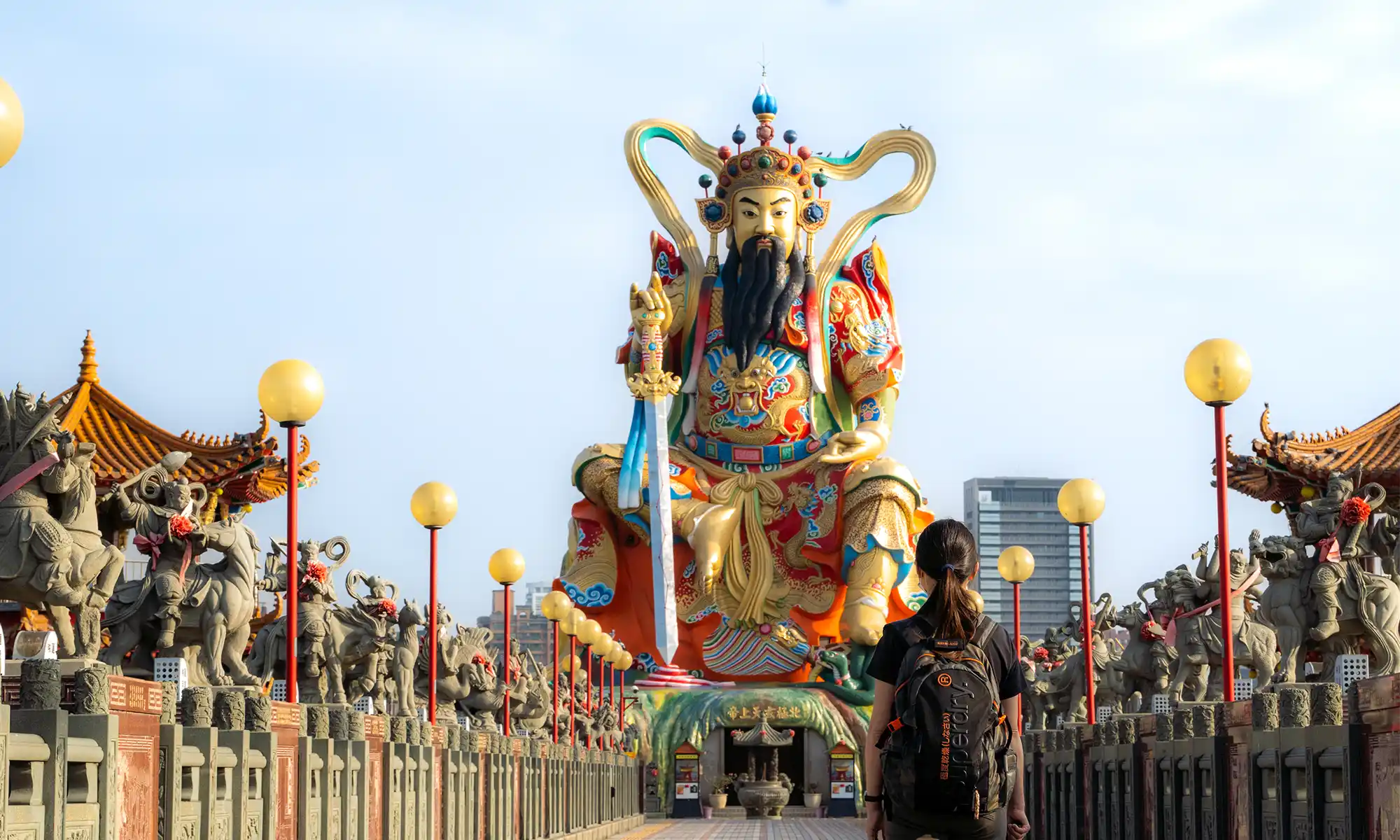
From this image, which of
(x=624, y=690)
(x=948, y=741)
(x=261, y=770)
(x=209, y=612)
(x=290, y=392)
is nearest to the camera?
→ (x=948, y=741)

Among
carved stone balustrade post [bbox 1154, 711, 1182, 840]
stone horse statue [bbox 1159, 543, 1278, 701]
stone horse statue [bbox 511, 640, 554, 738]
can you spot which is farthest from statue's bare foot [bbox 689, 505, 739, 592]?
carved stone balustrade post [bbox 1154, 711, 1182, 840]

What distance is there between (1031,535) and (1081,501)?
394ft

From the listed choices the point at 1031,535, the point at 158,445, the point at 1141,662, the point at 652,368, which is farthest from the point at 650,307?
the point at 1031,535

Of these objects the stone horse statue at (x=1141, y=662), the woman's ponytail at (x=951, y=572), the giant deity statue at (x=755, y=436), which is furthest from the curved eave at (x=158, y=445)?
the woman's ponytail at (x=951, y=572)

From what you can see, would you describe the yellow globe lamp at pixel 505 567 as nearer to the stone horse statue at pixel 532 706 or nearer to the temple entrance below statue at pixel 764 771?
the stone horse statue at pixel 532 706

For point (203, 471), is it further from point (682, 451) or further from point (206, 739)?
point (206, 739)

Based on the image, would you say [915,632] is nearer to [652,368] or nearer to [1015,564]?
[1015,564]

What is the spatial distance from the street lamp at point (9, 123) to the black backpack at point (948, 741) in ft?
11.7

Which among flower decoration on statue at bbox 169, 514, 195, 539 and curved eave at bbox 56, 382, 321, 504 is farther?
curved eave at bbox 56, 382, 321, 504

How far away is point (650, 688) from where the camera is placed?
37.5 meters

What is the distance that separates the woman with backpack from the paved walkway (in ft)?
64.8

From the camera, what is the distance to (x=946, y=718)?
559 cm

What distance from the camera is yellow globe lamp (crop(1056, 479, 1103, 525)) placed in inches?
645

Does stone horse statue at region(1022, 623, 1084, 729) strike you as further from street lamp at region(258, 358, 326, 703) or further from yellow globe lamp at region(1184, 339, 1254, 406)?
street lamp at region(258, 358, 326, 703)
